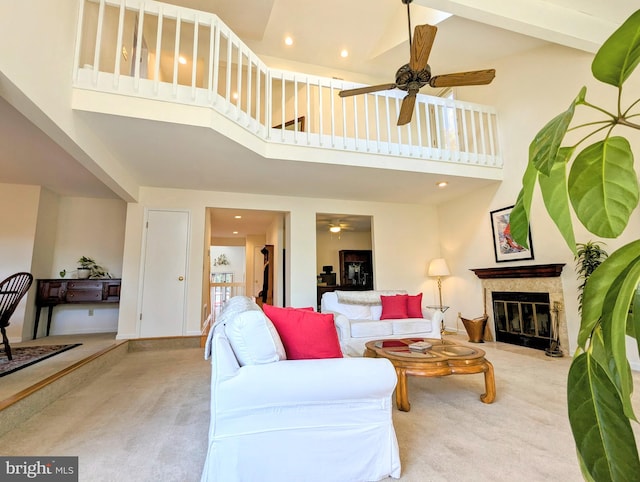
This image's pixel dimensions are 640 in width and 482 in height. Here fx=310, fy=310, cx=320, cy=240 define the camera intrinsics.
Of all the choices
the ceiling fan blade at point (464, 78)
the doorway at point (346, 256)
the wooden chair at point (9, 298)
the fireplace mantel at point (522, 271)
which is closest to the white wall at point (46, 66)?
the wooden chair at point (9, 298)

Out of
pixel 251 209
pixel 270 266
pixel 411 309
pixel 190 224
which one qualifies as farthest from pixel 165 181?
pixel 411 309

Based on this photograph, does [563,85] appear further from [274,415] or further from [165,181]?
[165,181]

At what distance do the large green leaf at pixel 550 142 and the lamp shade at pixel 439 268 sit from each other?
548 cm

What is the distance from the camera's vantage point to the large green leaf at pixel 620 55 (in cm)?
42

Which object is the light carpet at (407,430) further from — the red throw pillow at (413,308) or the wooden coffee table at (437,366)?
the red throw pillow at (413,308)

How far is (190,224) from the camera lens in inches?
197

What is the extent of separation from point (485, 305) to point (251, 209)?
4248 mm

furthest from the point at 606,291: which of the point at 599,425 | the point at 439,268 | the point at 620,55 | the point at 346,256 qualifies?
the point at 346,256

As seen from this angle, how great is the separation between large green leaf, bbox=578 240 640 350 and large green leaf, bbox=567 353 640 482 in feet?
0.16

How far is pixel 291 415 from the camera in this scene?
1565 mm

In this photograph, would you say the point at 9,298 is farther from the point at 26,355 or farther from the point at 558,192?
the point at 558,192

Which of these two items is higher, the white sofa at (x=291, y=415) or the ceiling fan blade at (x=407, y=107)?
the ceiling fan blade at (x=407, y=107)

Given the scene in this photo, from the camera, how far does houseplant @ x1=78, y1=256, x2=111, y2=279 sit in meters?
5.28

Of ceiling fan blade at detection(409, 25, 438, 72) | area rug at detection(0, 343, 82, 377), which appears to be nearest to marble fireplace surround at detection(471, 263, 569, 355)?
ceiling fan blade at detection(409, 25, 438, 72)
